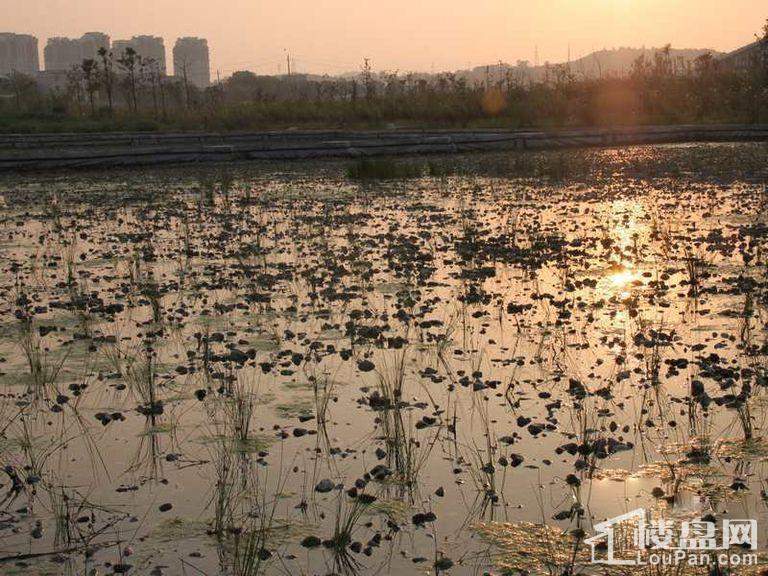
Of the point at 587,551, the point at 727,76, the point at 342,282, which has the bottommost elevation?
the point at 587,551

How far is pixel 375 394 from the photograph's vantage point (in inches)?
263

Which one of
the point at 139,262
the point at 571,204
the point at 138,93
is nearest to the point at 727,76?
the point at 571,204

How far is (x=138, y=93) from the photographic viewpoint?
267ft

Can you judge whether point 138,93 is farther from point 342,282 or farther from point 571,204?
point 342,282

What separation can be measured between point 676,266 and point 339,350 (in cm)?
542
